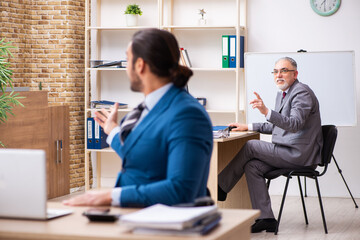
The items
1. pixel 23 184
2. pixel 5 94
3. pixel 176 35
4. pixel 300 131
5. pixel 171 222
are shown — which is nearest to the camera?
pixel 171 222

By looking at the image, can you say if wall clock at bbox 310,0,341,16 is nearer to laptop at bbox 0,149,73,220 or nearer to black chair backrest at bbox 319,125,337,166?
black chair backrest at bbox 319,125,337,166

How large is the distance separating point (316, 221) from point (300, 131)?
3.36 ft

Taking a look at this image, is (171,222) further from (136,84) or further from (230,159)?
(230,159)

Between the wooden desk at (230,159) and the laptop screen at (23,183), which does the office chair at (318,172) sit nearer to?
the wooden desk at (230,159)

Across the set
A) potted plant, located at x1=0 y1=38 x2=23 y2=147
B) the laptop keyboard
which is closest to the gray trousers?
potted plant, located at x1=0 y1=38 x2=23 y2=147

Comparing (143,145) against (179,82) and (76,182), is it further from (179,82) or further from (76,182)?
(76,182)

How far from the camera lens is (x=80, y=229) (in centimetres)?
173

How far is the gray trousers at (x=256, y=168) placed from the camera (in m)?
4.89

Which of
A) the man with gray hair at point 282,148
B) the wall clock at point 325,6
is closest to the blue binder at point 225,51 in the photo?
the wall clock at point 325,6

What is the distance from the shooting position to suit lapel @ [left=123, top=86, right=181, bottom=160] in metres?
2.10

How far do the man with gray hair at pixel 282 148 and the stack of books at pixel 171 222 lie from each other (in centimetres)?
307

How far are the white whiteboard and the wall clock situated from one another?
0.74 m

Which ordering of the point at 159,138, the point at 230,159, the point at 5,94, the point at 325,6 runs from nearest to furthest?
1. the point at 159,138
2. the point at 5,94
3. the point at 230,159
4. the point at 325,6

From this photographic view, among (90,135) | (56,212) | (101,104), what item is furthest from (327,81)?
(56,212)
